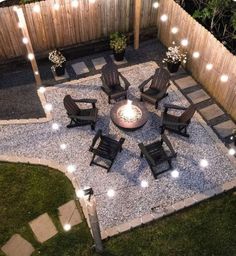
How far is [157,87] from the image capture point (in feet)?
36.9

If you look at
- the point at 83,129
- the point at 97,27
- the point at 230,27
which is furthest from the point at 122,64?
the point at 230,27

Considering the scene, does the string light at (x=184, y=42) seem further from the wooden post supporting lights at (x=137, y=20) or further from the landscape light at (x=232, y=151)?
the landscape light at (x=232, y=151)

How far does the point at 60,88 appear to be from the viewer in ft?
38.8

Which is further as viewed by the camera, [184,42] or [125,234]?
[184,42]

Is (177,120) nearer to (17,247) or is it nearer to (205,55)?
(205,55)

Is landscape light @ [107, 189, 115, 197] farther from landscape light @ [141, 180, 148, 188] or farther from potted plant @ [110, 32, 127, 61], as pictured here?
potted plant @ [110, 32, 127, 61]

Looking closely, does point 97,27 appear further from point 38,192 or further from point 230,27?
point 38,192

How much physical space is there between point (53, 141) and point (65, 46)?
407 centimetres

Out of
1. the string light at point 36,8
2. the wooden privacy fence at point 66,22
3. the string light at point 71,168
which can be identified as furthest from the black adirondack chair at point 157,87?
the string light at point 36,8

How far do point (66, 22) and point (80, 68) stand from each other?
168 cm

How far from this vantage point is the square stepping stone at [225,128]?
10.6 meters

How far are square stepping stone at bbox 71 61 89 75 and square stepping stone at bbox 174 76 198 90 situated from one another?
3299mm

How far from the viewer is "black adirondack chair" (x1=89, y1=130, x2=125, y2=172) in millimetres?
9516

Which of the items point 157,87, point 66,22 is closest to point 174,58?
point 157,87
